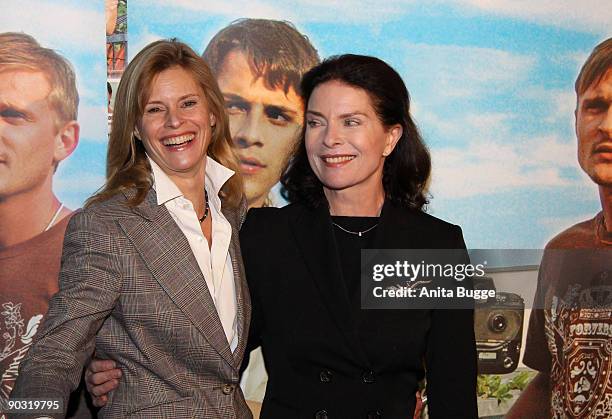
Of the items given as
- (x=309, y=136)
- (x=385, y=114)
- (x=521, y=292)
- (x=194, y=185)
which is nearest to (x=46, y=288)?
(x=194, y=185)

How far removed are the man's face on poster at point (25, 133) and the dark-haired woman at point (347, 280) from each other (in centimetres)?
85

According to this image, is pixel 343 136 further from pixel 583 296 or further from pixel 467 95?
pixel 583 296

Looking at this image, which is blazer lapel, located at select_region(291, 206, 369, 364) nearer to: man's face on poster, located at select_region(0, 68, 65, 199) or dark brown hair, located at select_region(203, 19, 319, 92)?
dark brown hair, located at select_region(203, 19, 319, 92)

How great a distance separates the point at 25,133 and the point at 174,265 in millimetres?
1005

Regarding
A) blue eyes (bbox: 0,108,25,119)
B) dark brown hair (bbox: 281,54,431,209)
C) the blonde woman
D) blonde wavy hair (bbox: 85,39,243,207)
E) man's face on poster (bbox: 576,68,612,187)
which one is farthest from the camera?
man's face on poster (bbox: 576,68,612,187)

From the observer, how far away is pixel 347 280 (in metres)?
2.12

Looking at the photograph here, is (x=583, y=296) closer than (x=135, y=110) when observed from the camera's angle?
No

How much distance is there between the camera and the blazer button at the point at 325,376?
2.04 meters

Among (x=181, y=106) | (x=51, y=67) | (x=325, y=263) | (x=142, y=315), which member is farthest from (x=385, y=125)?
(x=51, y=67)

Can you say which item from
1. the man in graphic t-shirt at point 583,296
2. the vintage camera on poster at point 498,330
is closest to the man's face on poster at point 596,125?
the man in graphic t-shirt at point 583,296

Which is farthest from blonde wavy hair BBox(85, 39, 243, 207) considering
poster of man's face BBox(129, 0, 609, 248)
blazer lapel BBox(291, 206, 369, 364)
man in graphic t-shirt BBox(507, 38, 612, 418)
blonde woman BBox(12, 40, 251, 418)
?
man in graphic t-shirt BBox(507, 38, 612, 418)

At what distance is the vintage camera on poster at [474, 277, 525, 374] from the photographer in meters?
2.75

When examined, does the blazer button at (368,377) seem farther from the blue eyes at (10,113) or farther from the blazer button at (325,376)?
the blue eyes at (10,113)

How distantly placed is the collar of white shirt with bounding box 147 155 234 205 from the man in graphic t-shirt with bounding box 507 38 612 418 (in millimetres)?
1231
